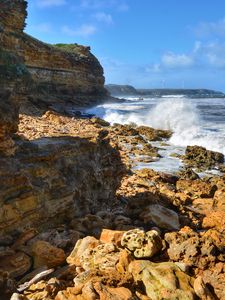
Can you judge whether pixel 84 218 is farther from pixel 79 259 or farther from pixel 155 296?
pixel 155 296

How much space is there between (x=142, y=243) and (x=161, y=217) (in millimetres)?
1879

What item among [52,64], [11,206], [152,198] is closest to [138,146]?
[152,198]

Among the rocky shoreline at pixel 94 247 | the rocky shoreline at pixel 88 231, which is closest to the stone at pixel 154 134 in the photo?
the rocky shoreline at pixel 88 231

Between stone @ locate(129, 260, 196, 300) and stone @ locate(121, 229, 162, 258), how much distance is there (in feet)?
0.80

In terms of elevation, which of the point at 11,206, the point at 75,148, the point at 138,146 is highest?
the point at 75,148

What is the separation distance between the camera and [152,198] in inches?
364

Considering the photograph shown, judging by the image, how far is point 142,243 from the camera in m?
6.30

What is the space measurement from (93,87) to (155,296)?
138ft

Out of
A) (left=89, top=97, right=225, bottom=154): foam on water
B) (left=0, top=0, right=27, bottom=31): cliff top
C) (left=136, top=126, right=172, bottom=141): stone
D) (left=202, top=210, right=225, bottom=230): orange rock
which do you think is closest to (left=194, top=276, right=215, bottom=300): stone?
(left=202, top=210, right=225, bottom=230): orange rock

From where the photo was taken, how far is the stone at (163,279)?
5.34 metres

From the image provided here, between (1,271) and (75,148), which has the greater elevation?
(75,148)

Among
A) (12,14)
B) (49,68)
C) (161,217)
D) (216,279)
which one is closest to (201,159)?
(161,217)

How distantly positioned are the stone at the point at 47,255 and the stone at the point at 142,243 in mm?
980

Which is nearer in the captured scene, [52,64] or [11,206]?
[11,206]
